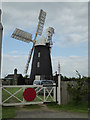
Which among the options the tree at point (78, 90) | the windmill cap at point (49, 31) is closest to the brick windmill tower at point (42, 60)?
the windmill cap at point (49, 31)

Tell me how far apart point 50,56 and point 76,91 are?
72.0 feet

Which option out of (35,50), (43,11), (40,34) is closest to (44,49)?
(35,50)

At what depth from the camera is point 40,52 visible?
95.5 ft

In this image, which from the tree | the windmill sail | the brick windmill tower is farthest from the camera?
the windmill sail

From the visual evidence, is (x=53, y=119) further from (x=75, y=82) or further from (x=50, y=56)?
(x=50, y=56)

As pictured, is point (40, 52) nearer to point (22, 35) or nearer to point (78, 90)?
point (22, 35)

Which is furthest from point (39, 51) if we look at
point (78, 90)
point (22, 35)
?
point (78, 90)

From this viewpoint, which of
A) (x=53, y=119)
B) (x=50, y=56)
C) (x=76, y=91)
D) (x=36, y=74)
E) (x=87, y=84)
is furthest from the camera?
(x=50, y=56)

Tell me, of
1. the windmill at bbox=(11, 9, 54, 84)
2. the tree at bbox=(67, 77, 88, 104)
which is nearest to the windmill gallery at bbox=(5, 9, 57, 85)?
the windmill at bbox=(11, 9, 54, 84)

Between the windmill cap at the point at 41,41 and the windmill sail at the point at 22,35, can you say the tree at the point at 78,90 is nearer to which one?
the windmill cap at the point at 41,41

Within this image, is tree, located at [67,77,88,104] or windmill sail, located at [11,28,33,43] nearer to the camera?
tree, located at [67,77,88,104]

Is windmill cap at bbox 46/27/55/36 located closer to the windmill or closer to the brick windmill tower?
the windmill

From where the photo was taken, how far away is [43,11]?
104ft

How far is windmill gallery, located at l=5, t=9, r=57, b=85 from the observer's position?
28.4 metres
